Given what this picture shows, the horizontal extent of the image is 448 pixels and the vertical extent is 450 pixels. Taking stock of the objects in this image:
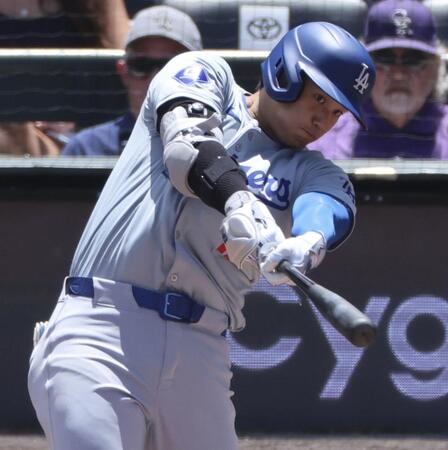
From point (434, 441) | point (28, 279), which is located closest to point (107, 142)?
point (28, 279)

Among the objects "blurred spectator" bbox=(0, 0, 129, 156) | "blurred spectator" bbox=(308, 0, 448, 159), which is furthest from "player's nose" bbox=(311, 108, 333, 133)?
"blurred spectator" bbox=(0, 0, 129, 156)

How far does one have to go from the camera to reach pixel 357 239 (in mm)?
5480

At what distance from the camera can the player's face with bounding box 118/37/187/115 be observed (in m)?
5.55

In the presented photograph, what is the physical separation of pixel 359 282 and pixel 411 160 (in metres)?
0.62

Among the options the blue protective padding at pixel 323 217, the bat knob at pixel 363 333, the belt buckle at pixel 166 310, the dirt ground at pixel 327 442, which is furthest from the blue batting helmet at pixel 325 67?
the dirt ground at pixel 327 442

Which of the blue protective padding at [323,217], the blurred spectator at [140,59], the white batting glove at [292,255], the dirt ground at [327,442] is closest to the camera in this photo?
the white batting glove at [292,255]

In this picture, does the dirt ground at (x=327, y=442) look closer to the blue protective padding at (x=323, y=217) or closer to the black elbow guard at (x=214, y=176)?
the blue protective padding at (x=323, y=217)

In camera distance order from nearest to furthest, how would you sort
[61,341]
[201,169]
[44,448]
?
[201,169]
[61,341]
[44,448]

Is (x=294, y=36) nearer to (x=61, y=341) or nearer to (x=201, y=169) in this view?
(x=201, y=169)

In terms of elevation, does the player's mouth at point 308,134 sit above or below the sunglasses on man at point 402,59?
above

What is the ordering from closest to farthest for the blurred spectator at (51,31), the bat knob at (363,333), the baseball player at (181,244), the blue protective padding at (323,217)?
the bat knob at (363,333)
the blue protective padding at (323,217)
the baseball player at (181,244)
the blurred spectator at (51,31)

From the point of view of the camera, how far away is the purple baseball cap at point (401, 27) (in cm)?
559

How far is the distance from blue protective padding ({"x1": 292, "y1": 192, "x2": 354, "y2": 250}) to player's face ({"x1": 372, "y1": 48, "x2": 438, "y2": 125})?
2.74 metres

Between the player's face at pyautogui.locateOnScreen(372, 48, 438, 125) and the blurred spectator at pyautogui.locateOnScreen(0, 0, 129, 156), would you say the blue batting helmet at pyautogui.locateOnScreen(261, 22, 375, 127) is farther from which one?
the blurred spectator at pyautogui.locateOnScreen(0, 0, 129, 156)
